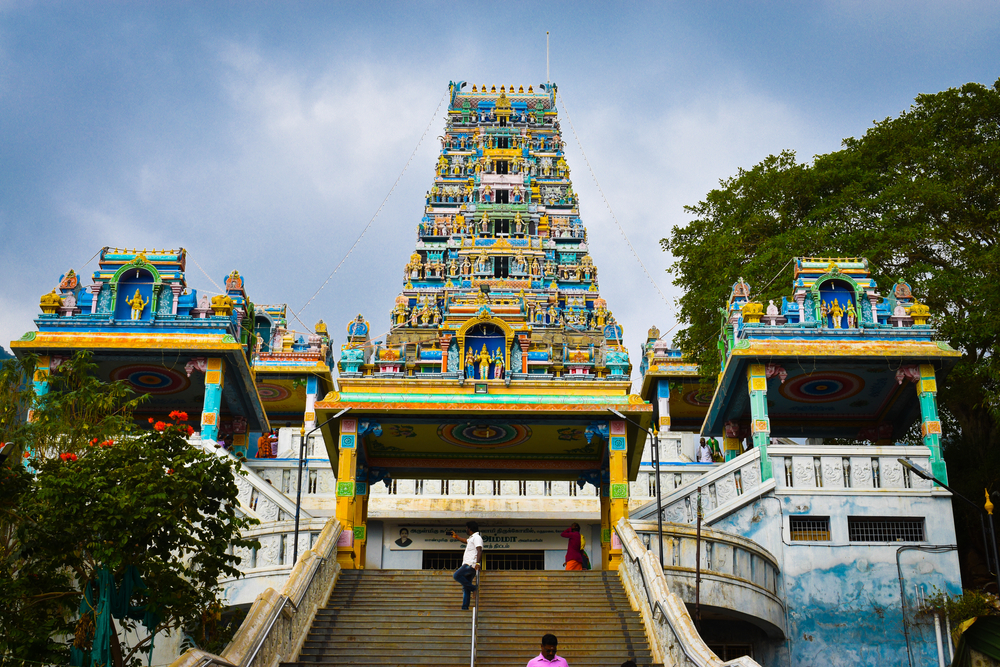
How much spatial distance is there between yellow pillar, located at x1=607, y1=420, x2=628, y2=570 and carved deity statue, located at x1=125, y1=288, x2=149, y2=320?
48.6 ft

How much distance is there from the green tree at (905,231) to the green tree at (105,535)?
21.4 meters

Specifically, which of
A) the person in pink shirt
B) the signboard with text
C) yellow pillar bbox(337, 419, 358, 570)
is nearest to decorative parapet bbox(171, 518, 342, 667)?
yellow pillar bbox(337, 419, 358, 570)

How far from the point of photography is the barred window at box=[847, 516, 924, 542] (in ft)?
82.1

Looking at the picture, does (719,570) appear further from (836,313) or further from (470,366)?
(836,313)

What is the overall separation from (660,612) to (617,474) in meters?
6.34

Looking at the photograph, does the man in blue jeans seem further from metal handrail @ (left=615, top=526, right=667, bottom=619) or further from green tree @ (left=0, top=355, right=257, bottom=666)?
green tree @ (left=0, top=355, right=257, bottom=666)

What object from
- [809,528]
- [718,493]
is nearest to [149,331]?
[718,493]

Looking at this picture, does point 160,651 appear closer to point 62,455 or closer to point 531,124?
point 62,455

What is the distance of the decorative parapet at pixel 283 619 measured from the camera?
14031 mm


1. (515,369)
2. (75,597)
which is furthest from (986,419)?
(75,597)

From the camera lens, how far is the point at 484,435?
2528 centimetres

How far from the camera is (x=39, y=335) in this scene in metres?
29.5

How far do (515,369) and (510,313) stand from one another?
1364cm

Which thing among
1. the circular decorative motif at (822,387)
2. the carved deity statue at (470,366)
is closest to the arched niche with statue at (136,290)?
the carved deity statue at (470,366)
